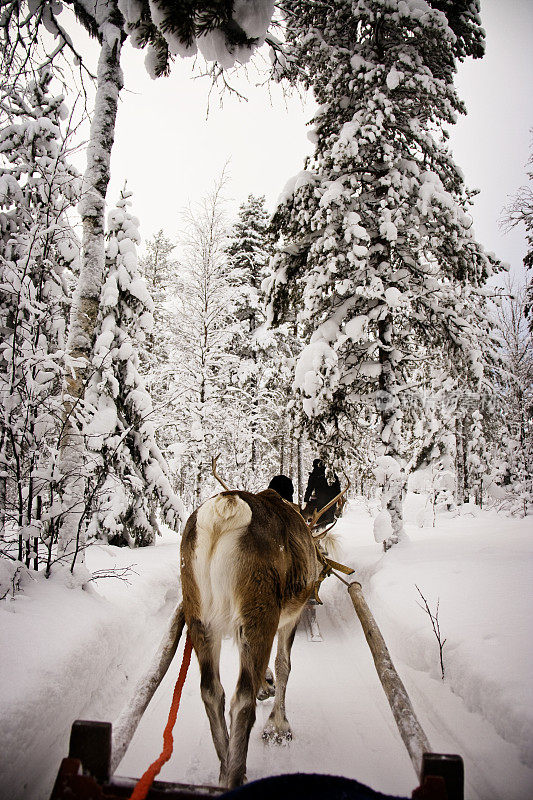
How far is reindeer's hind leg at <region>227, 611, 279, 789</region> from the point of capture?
1.91 meters

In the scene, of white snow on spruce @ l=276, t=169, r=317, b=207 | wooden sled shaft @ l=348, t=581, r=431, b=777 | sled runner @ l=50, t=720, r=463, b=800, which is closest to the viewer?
sled runner @ l=50, t=720, r=463, b=800

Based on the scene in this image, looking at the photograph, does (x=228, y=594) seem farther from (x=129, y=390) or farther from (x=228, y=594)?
(x=129, y=390)

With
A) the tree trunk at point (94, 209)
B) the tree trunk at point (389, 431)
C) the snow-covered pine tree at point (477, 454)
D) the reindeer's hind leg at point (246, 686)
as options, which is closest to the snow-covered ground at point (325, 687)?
the reindeer's hind leg at point (246, 686)

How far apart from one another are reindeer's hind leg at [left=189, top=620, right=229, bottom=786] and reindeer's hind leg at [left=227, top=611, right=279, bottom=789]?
209mm

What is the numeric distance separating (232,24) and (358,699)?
546 centimetres

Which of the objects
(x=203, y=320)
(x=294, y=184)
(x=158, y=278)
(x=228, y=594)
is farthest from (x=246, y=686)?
(x=158, y=278)

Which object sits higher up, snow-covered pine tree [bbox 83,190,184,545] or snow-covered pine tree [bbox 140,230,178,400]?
snow-covered pine tree [bbox 140,230,178,400]

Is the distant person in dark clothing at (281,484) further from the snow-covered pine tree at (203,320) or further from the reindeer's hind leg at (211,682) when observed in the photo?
the snow-covered pine tree at (203,320)

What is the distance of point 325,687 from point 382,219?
7.11 metres

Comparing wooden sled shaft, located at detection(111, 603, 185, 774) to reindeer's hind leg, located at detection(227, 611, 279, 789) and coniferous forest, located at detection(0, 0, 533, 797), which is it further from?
coniferous forest, located at detection(0, 0, 533, 797)

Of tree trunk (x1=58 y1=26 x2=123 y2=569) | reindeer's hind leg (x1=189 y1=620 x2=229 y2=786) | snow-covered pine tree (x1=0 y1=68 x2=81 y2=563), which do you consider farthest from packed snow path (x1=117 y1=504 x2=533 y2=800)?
tree trunk (x1=58 y1=26 x2=123 y2=569)

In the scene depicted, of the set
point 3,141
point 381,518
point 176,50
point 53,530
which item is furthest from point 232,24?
point 3,141

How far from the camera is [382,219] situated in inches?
274

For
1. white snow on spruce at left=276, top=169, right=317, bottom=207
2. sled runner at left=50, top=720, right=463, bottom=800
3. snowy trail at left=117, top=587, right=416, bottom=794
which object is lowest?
snowy trail at left=117, top=587, right=416, bottom=794
